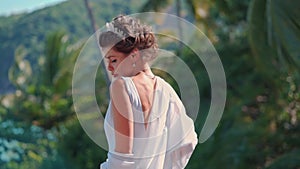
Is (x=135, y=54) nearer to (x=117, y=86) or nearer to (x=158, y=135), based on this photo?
(x=117, y=86)

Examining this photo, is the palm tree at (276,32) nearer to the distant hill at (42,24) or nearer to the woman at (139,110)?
the woman at (139,110)

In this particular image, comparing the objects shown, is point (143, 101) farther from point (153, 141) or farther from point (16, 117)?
point (16, 117)

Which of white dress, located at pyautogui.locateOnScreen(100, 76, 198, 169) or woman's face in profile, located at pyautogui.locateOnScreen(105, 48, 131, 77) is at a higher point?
woman's face in profile, located at pyautogui.locateOnScreen(105, 48, 131, 77)

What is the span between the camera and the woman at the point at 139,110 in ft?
7.52

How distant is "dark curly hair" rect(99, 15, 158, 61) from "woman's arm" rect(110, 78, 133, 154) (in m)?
0.14

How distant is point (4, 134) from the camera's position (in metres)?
15.8

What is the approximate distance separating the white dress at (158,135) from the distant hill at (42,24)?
4160 centimetres

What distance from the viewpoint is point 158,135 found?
2383 mm

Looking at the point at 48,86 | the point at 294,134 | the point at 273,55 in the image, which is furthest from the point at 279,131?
the point at 48,86

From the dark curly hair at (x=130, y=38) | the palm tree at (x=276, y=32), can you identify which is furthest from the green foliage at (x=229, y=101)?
the dark curly hair at (x=130, y=38)

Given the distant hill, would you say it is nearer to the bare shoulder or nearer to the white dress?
the white dress

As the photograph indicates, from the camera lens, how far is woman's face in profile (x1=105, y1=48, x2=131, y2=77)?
2361mm

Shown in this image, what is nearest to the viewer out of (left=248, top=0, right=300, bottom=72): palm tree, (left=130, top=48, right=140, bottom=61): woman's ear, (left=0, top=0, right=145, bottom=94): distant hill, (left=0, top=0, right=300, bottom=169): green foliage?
(left=130, top=48, right=140, bottom=61): woman's ear

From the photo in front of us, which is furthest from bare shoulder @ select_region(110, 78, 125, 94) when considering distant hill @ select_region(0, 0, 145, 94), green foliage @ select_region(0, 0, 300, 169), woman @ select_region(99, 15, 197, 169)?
distant hill @ select_region(0, 0, 145, 94)
